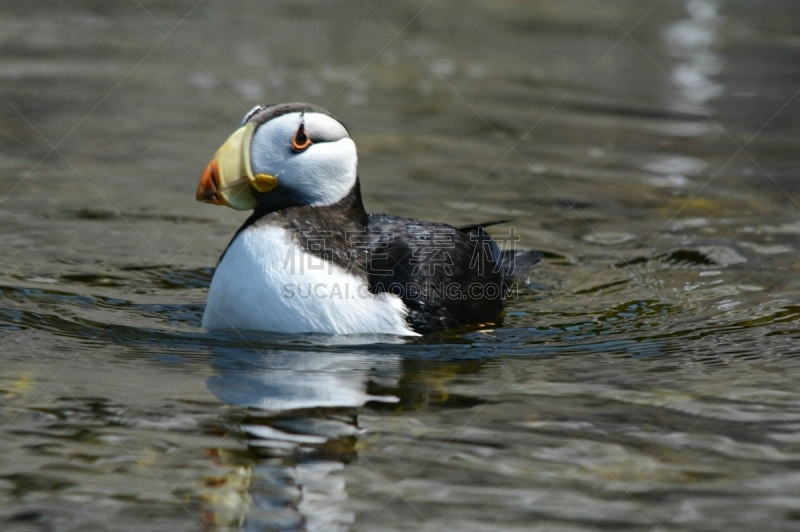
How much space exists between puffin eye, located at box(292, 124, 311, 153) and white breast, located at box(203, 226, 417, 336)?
373 mm

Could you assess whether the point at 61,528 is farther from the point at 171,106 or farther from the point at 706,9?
the point at 706,9

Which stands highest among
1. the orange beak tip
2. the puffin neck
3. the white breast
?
the orange beak tip

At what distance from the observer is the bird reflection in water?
3449mm

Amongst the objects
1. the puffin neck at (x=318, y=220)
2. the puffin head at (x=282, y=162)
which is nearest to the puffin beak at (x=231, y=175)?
the puffin head at (x=282, y=162)

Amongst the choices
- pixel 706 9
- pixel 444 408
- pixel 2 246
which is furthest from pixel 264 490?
pixel 706 9

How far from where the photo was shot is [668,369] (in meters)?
4.87

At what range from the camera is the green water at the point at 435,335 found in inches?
145

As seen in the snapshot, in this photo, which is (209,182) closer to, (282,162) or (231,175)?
(231,175)

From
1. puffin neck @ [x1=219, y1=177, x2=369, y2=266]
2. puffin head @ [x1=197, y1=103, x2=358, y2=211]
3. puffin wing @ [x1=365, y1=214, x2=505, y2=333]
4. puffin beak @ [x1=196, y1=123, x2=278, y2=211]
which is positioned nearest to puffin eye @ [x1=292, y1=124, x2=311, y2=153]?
puffin head @ [x1=197, y1=103, x2=358, y2=211]

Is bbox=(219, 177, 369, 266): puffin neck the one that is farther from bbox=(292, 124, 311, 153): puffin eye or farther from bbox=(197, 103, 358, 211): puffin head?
bbox=(292, 124, 311, 153): puffin eye

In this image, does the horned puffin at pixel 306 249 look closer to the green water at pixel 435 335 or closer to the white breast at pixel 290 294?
the white breast at pixel 290 294

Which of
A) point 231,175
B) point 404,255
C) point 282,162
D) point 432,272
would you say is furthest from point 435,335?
point 231,175

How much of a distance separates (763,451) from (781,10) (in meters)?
11.1

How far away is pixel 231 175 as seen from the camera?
4777 millimetres
